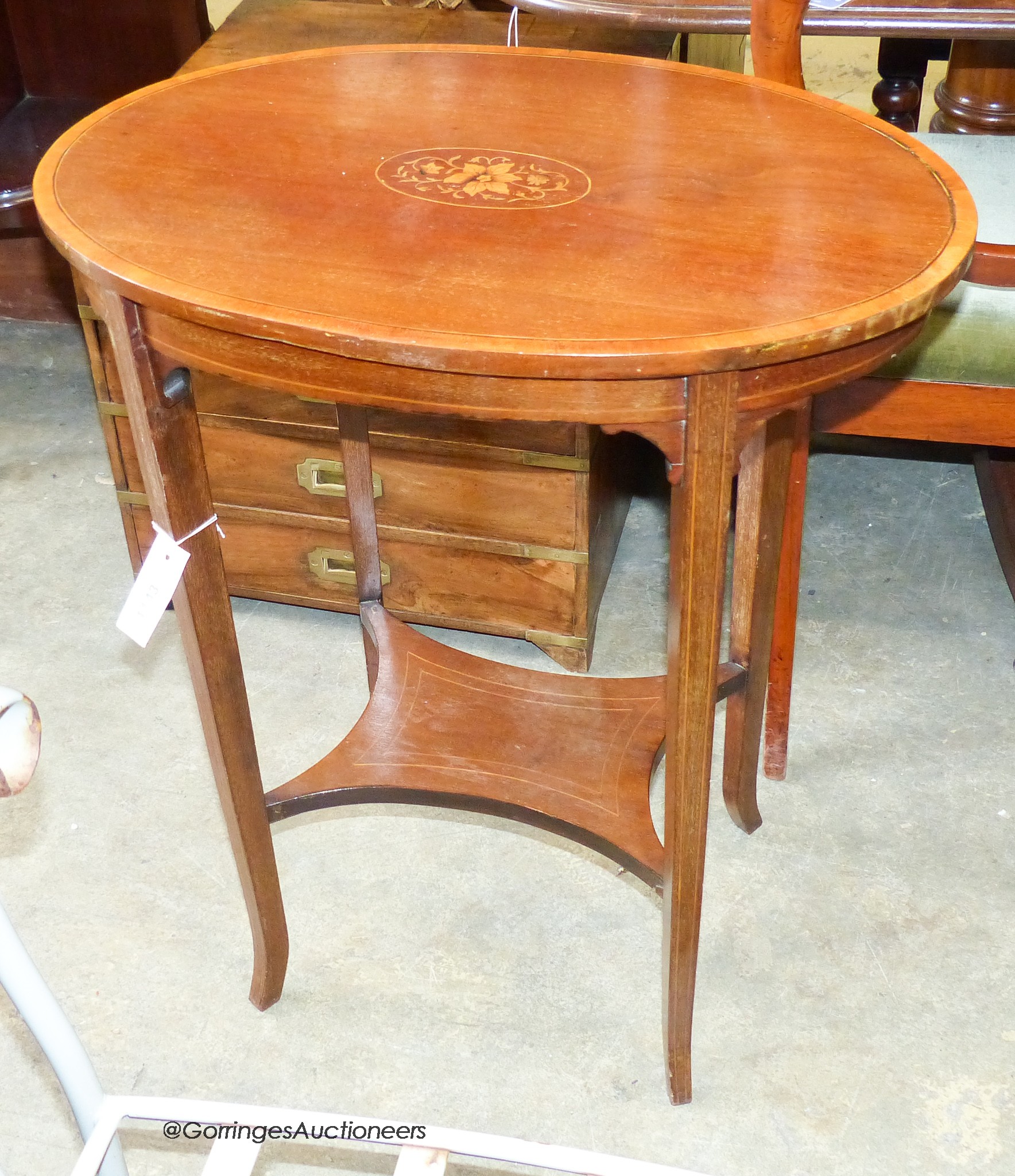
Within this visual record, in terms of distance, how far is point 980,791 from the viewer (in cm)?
170

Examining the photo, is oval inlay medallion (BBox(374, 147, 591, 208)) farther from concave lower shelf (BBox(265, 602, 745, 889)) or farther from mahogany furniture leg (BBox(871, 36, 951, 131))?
mahogany furniture leg (BBox(871, 36, 951, 131))

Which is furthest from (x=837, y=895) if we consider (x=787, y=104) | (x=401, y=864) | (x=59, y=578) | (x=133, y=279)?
(x=59, y=578)

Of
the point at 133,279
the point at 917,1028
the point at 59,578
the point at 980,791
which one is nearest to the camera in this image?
the point at 133,279

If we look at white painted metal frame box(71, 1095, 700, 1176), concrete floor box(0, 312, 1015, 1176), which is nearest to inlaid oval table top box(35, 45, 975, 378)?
white painted metal frame box(71, 1095, 700, 1176)

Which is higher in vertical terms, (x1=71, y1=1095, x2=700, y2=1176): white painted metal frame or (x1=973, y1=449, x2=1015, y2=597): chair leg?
(x1=71, y1=1095, x2=700, y2=1176): white painted metal frame

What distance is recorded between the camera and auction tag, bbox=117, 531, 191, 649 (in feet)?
3.64

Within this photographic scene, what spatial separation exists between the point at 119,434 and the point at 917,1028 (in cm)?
128

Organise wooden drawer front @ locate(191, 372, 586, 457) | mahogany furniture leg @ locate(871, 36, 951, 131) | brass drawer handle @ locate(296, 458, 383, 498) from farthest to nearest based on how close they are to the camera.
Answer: mahogany furniture leg @ locate(871, 36, 951, 131) < brass drawer handle @ locate(296, 458, 383, 498) < wooden drawer front @ locate(191, 372, 586, 457)

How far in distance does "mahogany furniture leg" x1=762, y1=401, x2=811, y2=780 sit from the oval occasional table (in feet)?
0.25

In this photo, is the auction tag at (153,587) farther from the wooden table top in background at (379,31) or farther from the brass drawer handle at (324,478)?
the wooden table top in background at (379,31)

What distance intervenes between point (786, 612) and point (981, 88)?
1061 millimetres

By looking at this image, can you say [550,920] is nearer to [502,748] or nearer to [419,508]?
[502,748]

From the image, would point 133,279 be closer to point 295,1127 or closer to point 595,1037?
point 295,1127

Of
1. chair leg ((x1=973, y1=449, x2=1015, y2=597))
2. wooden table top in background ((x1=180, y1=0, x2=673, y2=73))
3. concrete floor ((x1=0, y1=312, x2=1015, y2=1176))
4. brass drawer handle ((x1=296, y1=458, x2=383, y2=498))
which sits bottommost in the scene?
concrete floor ((x1=0, y1=312, x2=1015, y2=1176))
